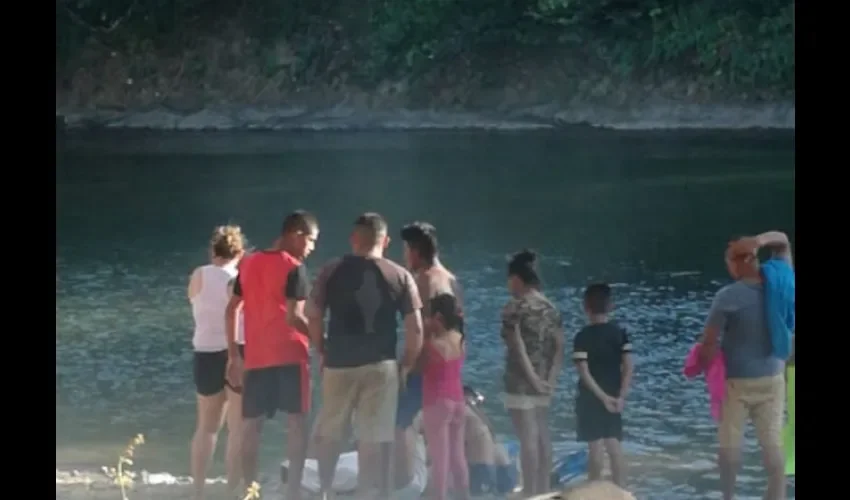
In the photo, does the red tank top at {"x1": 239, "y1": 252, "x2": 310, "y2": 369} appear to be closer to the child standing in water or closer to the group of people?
the group of people

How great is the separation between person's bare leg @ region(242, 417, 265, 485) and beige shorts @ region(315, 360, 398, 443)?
23 centimetres

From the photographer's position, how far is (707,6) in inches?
824

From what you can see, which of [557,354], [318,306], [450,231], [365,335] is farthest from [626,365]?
[450,231]

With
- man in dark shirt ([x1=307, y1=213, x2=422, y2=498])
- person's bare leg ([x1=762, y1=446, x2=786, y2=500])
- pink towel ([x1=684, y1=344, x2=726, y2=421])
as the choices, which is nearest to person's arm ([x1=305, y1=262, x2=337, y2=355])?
man in dark shirt ([x1=307, y1=213, x2=422, y2=498])

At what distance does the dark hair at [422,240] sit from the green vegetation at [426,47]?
16.7 m

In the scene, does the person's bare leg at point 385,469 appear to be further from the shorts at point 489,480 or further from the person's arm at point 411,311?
the person's arm at point 411,311

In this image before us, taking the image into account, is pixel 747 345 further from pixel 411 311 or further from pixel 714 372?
pixel 411 311

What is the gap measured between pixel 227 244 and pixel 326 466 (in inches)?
29.0

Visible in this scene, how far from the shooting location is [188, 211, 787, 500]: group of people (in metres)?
4.03

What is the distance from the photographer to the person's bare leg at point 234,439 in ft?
14.2

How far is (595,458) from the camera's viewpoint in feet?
14.3
